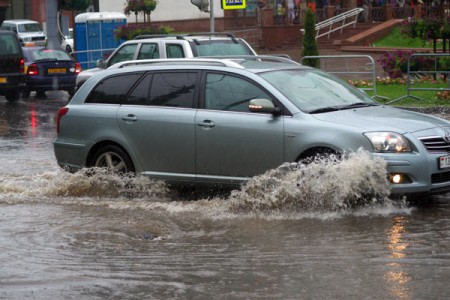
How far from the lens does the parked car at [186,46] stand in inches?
730

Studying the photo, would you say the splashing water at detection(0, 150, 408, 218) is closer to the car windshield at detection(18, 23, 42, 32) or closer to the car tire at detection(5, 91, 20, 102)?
the car tire at detection(5, 91, 20, 102)

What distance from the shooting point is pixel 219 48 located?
1888cm

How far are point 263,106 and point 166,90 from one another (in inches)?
58.8

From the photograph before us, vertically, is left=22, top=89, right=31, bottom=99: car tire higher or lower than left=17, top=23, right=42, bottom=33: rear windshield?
lower

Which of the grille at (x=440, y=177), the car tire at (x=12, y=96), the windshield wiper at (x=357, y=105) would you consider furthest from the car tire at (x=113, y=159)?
the car tire at (x=12, y=96)

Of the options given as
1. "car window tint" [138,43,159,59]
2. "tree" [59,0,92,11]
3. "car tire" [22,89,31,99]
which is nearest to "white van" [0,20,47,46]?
"tree" [59,0,92,11]

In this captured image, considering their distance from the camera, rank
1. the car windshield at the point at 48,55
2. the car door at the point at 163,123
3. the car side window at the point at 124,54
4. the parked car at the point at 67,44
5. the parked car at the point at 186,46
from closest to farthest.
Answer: the car door at the point at 163,123
the parked car at the point at 186,46
the car side window at the point at 124,54
the car windshield at the point at 48,55
the parked car at the point at 67,44

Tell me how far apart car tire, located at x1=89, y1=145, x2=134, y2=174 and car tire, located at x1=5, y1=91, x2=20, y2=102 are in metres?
17.9

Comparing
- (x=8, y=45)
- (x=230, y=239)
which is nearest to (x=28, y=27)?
(x=8, y=45)

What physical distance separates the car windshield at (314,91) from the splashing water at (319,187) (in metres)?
0.72

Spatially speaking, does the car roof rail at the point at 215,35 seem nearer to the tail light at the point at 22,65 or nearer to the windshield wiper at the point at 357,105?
the windshield wiper at the point at 357,105

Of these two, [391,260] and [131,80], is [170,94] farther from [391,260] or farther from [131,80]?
[391,260]

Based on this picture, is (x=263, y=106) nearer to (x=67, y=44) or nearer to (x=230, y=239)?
(x=230, y=239)

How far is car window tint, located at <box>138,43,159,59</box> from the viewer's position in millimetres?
19139
